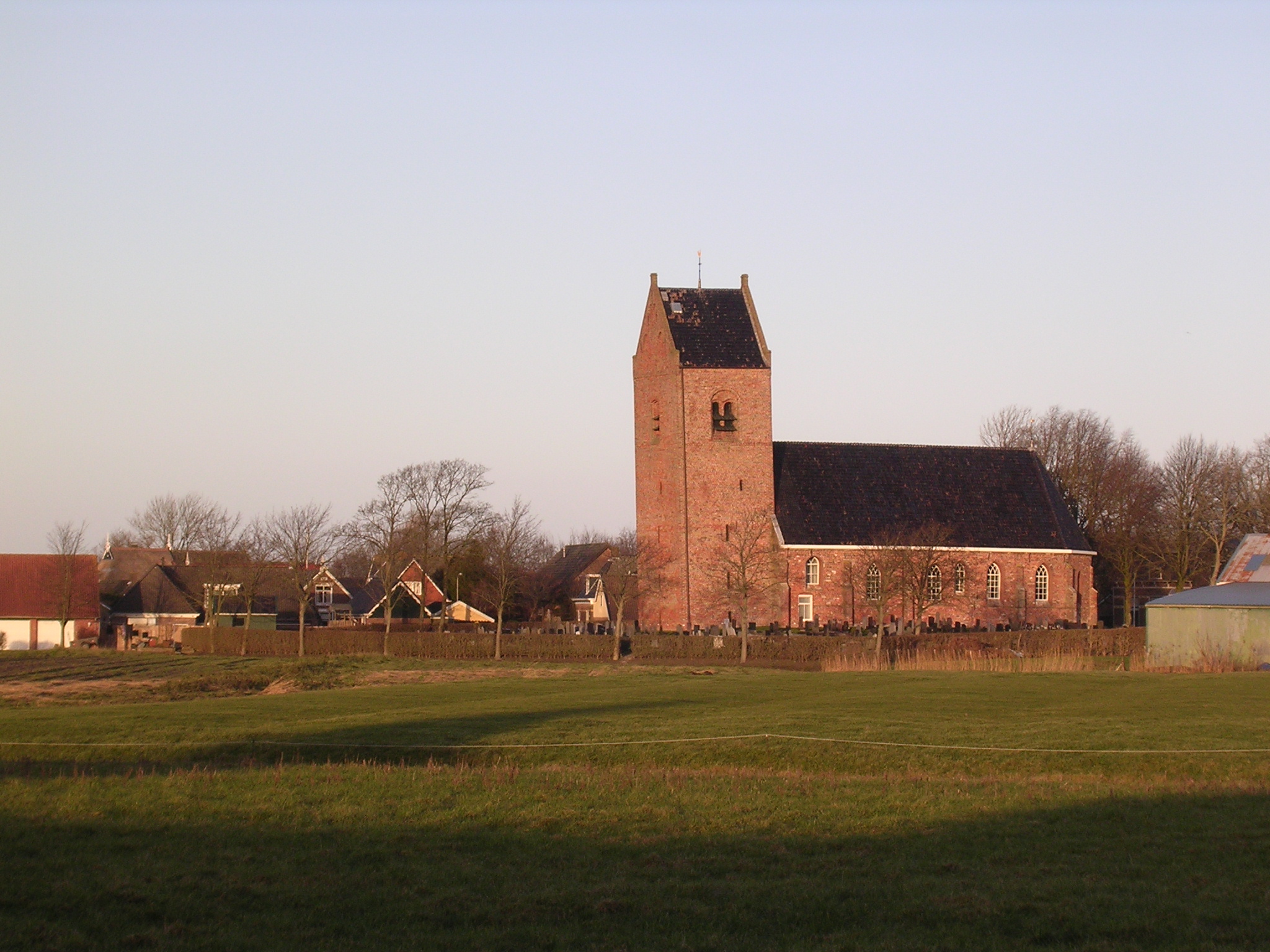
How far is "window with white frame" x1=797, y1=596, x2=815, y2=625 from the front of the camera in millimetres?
58062

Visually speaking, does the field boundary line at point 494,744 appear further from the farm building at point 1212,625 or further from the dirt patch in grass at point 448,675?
the farm building at point 1212,625

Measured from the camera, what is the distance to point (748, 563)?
2167 inches

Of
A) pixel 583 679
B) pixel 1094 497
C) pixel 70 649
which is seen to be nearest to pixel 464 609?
Result: pixel 70 649

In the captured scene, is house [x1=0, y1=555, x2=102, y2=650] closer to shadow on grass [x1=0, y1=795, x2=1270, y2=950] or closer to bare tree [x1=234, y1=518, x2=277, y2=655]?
bare tree [x1=234, y1=518, x2=277, y2=655]

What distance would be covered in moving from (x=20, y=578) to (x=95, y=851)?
203ft

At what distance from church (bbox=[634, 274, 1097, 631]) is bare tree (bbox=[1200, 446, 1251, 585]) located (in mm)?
11349

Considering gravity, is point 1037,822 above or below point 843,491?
below

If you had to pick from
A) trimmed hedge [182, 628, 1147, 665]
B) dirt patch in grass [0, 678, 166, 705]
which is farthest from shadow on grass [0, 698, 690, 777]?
trimmed hedge [182, 628, 1147, 665]

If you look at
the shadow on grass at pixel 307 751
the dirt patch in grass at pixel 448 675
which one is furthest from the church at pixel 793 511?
the shadow on grass at pixel 307 751

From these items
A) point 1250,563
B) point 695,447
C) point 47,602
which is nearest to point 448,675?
point 695,447

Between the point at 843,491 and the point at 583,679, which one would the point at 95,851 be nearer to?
the point at 583,679

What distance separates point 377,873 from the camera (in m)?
11.5

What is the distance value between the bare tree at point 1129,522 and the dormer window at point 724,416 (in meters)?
24.2

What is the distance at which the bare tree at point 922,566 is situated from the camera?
5253 cm
